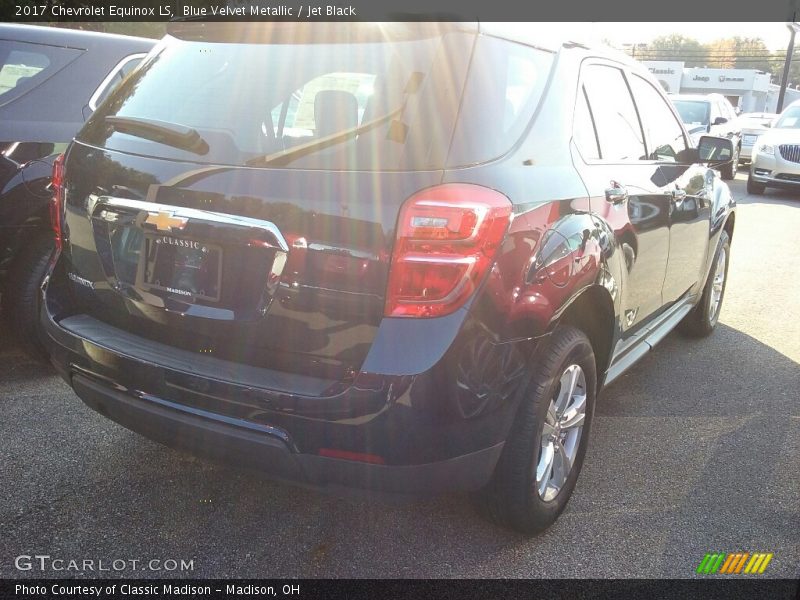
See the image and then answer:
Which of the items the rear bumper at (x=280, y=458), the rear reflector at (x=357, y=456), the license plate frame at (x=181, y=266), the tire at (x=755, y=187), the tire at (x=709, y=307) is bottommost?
the tire at (x=755, y=187)

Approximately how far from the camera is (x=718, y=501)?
2.97 meters

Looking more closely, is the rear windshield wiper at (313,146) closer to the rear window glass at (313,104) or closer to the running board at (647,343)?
the rear window glass at (313,104)

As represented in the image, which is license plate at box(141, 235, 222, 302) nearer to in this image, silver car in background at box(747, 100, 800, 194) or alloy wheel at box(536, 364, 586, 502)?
alloy wheel at box(536, 364, 586, 502)

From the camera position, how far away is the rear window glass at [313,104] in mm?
2078

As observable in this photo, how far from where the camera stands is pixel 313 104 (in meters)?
2.32

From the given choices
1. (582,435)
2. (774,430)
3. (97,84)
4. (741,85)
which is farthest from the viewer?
(741,85)

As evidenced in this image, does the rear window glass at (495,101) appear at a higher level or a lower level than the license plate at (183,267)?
higher

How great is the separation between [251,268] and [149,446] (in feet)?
4.85

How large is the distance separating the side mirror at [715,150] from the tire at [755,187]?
434 inches

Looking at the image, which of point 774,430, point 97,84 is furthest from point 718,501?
point 97,84

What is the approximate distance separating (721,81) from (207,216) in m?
72.5

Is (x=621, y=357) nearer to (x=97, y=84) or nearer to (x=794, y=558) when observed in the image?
(x=794, y=558)

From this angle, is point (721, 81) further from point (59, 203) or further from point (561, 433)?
point (59, 203)

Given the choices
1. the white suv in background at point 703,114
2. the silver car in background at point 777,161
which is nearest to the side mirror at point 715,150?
the silver car in background at point 777,161
